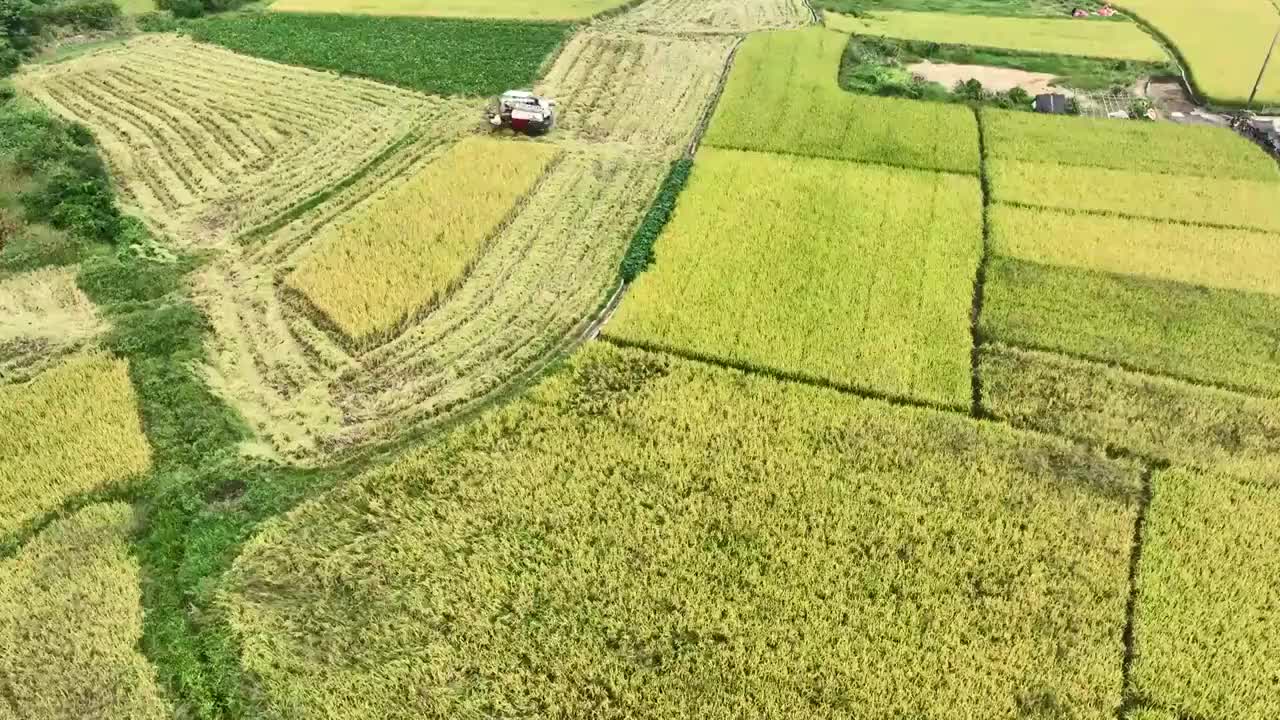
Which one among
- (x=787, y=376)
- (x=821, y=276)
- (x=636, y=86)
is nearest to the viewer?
(x=787, y=376)

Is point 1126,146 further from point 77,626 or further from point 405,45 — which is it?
point 77,626

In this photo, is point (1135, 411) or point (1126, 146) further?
point (1126, 146)

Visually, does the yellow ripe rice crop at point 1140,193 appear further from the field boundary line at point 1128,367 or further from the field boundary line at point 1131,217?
the field boundary line at point 1128,367

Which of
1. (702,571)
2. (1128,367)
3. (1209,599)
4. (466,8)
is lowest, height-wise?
(1209,599)

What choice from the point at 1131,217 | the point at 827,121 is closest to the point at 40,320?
the point at 827,121

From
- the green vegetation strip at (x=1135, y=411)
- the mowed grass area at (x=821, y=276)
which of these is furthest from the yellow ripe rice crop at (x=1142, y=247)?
the green vegetation strip at (x=1135, y=411)

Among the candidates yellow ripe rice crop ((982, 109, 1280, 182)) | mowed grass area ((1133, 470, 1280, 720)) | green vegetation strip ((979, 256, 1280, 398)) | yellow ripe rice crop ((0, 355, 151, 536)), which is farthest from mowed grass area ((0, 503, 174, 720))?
yellow ripe rice crop ((982, 109, 1280, 182))

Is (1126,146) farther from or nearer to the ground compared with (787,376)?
farther from the ground
